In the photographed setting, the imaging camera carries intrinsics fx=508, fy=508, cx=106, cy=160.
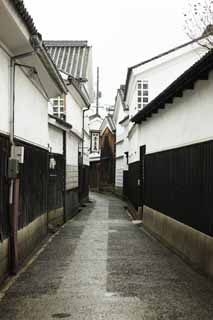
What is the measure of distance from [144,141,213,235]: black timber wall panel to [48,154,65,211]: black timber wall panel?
3433 millimetres

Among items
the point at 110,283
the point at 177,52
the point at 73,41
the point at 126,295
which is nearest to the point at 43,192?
the point at 110,283

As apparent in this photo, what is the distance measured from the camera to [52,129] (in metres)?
18.3

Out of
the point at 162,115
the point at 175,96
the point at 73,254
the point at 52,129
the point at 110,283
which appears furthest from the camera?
the point at 52,129

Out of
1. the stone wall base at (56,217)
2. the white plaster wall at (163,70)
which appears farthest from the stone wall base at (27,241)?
the white plaster wall at (163,70)

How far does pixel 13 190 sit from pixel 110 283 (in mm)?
2489

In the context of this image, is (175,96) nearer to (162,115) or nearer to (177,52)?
(162,115)

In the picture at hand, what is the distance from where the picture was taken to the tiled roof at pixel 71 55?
33.6 m

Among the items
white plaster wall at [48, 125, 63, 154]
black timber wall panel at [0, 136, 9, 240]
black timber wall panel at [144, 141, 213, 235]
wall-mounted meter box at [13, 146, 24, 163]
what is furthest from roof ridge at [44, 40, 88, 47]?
black timber wall panel at [0, 136, 9, 240]

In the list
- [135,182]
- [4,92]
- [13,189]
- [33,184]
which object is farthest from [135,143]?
[4,92]

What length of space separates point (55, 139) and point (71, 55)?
58.1 ft

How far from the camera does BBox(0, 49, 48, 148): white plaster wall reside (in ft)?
30.3

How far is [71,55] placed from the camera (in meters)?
35.3

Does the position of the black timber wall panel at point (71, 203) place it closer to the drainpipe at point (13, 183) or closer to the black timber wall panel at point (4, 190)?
the drainpipe at point (13, 183)

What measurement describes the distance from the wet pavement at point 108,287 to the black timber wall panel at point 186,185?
41.4 inches
